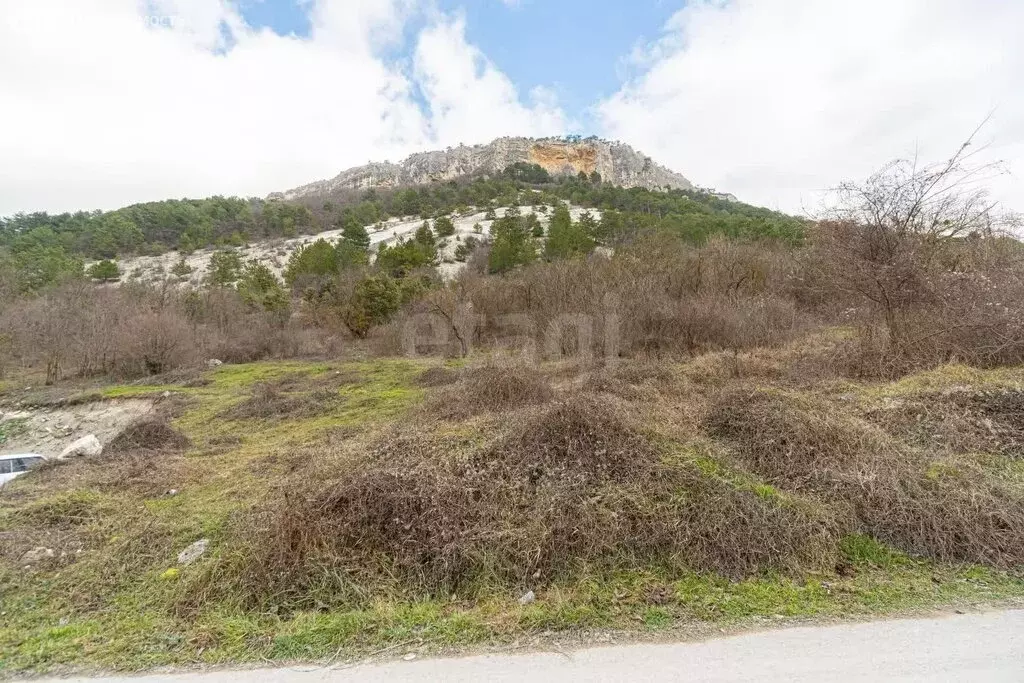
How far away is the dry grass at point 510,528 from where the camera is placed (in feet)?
10.7

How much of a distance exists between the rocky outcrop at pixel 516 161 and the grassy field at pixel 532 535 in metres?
86.9

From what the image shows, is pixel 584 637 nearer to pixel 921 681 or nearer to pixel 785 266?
pixel 921 681

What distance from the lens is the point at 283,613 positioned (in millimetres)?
3039

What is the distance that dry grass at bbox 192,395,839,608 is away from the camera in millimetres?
3258

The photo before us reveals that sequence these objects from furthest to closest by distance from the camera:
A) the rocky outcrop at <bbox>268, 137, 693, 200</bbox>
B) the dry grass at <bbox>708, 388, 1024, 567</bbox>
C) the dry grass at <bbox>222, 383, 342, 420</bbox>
A: the rocky outcrop at <bbox>268, 137, 693, 200</bbox> → the dry grass at <bbox>222, 383, 342, 420</bbox> → the dry grass at <bbox>708, 388, 1024, 567</bbox>

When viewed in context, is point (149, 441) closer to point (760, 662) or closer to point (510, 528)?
point (510, 528)

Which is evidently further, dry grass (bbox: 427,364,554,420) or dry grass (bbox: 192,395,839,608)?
dry grass (bbox: 427,364,554,420)

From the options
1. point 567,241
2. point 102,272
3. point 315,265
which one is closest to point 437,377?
point 567,241

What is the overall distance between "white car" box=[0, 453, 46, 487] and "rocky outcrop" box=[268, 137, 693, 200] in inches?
3364

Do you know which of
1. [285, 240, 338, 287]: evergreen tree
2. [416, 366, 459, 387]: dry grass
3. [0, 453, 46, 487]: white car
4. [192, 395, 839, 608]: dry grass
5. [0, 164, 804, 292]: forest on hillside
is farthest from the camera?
[285, 240, 338, 287]: evergreen tree

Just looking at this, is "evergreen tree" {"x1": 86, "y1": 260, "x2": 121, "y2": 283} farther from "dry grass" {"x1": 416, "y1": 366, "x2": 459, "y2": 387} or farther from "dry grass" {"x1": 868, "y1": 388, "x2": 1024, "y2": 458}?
"dry grass" {"x1": 868, "y1": 388, "x2": 1024, "y2": 458}

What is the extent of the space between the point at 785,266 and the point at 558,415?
17.0 m

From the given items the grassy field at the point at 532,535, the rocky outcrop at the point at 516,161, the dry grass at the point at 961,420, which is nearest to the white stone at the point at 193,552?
the grassy field at the point at 532,535

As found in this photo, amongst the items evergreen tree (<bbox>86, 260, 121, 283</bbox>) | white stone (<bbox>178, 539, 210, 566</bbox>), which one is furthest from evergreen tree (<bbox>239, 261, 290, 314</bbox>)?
white stone (<bbox>178, 539, 210, 566</bbox>)
